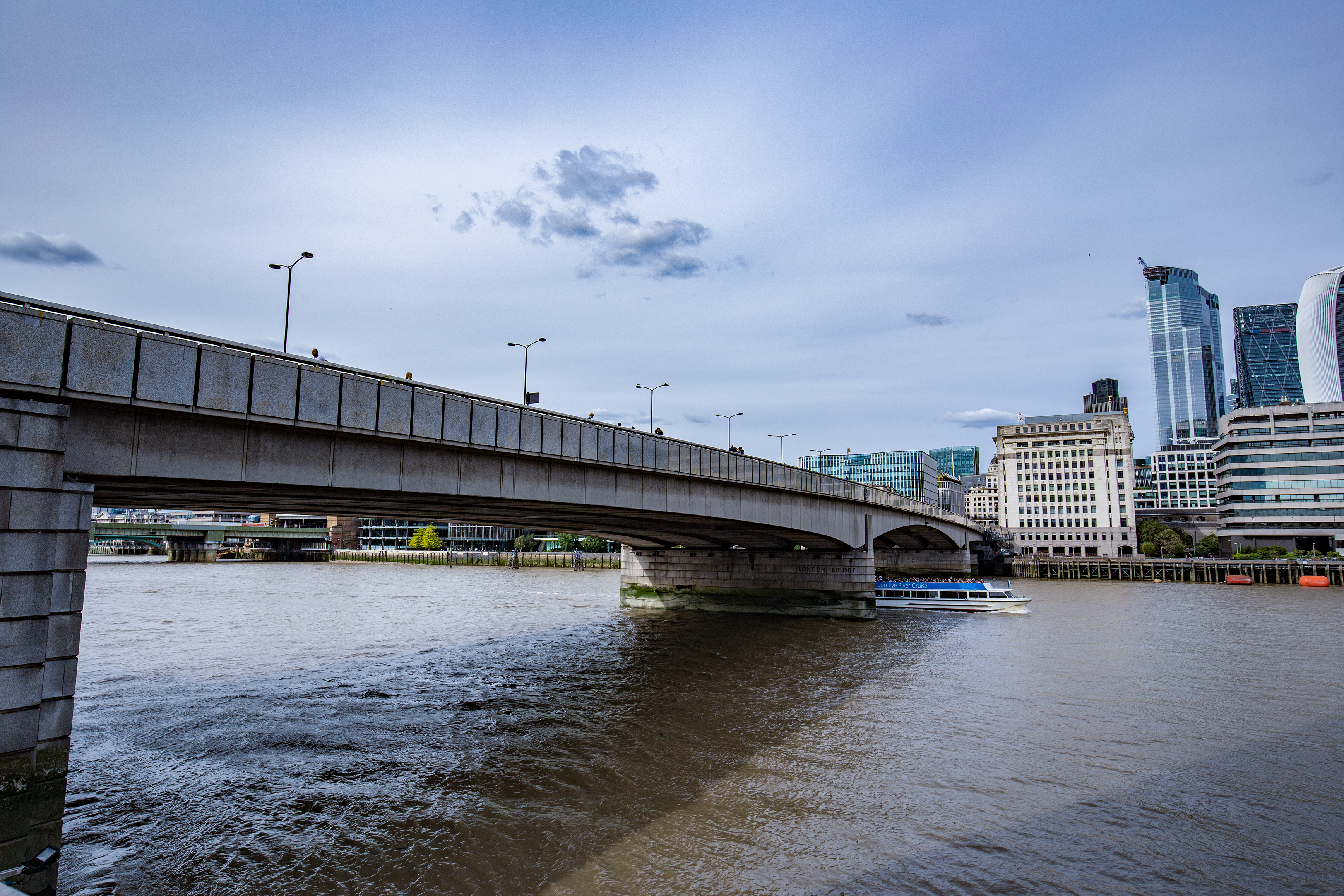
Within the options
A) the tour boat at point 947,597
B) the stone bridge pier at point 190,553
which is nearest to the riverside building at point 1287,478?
the tour boat at point 947,597

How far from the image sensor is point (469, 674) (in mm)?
25875

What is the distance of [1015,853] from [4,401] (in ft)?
54.0

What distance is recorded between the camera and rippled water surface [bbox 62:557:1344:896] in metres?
11.2

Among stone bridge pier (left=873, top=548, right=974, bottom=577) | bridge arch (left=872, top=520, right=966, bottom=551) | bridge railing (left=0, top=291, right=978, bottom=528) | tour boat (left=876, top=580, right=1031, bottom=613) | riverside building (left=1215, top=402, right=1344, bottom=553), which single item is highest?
riverside building (left=1215, top=402, right=1344, bottom=553)

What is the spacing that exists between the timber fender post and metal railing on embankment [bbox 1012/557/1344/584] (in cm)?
6575

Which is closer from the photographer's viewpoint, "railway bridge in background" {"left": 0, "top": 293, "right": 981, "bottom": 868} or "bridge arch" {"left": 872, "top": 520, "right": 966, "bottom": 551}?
"railway bridge in background" {"left": 0, "top": 293, "right": 981, "bottom": 868}

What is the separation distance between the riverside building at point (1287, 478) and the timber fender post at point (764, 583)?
95.5m

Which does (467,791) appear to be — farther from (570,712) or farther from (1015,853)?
(1015,853)

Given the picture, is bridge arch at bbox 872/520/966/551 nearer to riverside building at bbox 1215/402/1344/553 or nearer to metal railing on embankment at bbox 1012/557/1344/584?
metal railing on embankment at bbox 1012/557/1344/584

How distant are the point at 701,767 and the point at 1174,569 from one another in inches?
4130

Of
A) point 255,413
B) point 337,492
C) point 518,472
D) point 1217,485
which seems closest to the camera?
point 255,413

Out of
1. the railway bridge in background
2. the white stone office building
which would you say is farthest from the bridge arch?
the white stone office building

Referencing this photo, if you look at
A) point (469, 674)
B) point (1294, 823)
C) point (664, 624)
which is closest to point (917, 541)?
point (664, 624)

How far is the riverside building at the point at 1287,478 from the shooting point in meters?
107
